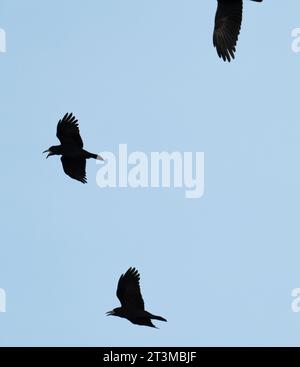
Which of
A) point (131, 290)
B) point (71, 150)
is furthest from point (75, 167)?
point (131, 290)

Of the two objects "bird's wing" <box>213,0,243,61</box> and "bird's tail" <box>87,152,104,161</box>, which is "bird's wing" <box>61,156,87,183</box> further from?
"bird's wing" <box>213,0,243,61</box>

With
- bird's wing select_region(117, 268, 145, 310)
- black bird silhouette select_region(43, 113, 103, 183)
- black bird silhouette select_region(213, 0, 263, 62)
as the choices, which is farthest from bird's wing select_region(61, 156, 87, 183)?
black bird silhouette select_region(213, 0, 263, 62)

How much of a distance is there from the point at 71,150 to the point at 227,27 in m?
4.36

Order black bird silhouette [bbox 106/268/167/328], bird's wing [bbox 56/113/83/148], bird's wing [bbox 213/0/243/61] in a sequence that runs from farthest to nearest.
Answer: bird's wing [bbox 56/113/83/148]
bird's wing [bbox 213/0/243/61]
black bird silhouette [bbox 106/268/167/328]

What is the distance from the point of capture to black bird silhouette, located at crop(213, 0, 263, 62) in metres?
17.1

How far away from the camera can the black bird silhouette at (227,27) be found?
17109 millimetres

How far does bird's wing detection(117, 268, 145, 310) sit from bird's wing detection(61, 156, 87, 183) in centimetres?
316

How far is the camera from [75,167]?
1947 centimetres

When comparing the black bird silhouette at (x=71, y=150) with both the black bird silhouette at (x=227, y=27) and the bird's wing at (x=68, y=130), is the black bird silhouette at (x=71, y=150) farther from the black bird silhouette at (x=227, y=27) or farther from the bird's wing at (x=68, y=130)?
the black bird silhouette at (x=227, y=27)

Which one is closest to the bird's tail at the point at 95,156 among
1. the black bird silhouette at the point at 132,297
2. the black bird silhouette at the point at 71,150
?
the black bird silhouette at the point at 71,150
